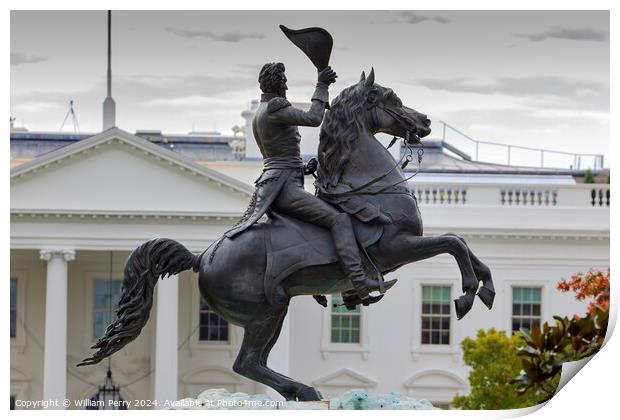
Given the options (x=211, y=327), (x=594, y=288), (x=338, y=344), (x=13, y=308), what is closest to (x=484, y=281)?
(x=594, y=288)

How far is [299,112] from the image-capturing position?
14.4 meters

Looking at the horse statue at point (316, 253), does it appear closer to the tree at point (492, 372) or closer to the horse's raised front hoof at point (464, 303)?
the horse's raised front hoof at point (464, 303)

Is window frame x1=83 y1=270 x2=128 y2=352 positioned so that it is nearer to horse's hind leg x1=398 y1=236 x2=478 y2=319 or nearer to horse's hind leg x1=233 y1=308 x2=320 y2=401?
horse's hind leg x1=233 y1=308 x2=320 y2=401

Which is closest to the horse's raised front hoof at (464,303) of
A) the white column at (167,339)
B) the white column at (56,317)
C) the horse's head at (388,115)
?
the horse's head at (388,115)

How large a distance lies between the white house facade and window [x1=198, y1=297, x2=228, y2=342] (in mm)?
41

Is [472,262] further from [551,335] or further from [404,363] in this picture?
[404,363]

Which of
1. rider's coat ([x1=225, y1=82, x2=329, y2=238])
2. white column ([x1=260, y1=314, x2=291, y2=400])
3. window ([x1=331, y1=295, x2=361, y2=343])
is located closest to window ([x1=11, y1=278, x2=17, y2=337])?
white column ([x1=260, y1=314, x2=291, y2=400])

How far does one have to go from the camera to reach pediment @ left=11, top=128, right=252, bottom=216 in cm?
4456

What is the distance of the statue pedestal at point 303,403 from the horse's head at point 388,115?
2.00 metres

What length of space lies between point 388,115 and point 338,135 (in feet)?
1.59

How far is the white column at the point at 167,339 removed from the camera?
4500 centimetres

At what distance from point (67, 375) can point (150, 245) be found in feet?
106

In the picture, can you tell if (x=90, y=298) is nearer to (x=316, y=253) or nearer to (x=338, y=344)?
(x=338, y=344)

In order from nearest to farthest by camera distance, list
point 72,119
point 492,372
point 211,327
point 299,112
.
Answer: point 299,112, point 492,372, point 211,327, point 72,119
